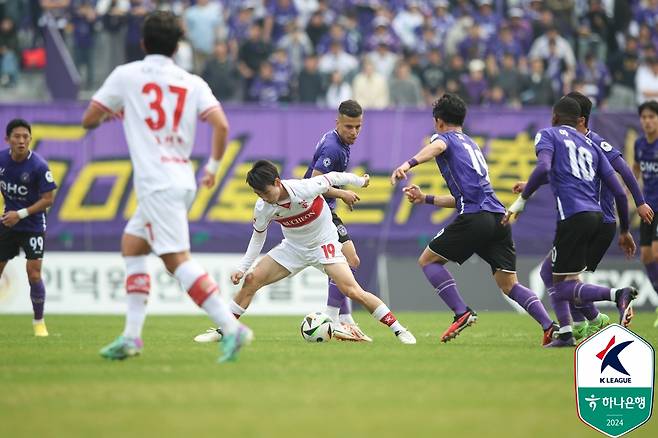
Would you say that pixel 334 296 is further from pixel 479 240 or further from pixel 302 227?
pixel 479 240

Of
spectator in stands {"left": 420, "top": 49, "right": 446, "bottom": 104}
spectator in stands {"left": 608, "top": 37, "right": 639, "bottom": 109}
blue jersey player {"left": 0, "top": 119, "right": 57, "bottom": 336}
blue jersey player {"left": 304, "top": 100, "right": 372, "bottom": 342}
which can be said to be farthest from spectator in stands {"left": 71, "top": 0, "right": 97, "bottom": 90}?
blue jersey player {"left": 304, "top": 100, "right": 372, "bottom": 342}

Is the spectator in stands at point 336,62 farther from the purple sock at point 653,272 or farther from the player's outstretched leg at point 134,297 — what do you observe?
the player's outstretched leg at point 134,297

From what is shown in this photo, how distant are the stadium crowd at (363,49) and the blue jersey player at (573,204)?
12.5 metres

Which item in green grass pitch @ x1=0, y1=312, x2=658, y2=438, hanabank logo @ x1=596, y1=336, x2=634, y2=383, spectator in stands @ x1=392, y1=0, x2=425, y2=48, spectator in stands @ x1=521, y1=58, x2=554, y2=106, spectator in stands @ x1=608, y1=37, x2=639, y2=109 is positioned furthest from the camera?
spectator in stands @ x1=392, y1=0, x2=425, y2=48

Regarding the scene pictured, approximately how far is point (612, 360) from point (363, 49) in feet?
59.5

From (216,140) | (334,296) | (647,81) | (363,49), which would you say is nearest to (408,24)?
(363,49)

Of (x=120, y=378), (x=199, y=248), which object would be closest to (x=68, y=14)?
(x=199, y=248)

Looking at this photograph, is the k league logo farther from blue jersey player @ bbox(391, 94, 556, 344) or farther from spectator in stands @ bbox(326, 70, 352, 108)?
spectator in stands @ bbox(326, 70, 352, 108)

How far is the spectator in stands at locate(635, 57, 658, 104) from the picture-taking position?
26.6 meters

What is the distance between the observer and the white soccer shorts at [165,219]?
9984 millimetres

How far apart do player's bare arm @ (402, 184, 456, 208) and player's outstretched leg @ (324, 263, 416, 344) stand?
112cm

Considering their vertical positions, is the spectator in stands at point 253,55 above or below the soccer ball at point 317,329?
above

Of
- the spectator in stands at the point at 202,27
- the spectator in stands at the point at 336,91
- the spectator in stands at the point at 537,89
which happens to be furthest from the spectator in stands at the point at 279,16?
the spectator in stands at the point at 537,89

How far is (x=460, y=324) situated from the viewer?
1271cm
